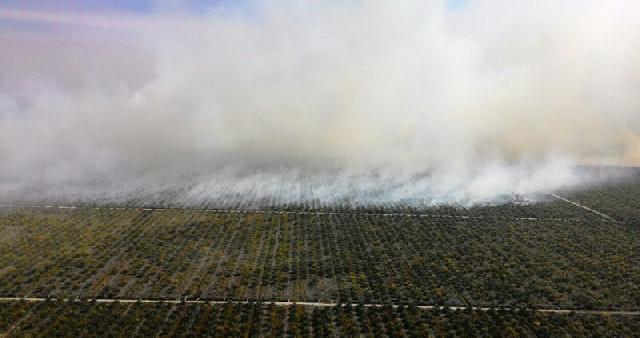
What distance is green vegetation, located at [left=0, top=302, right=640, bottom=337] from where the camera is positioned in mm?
22984

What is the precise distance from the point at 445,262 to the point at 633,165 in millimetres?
51375

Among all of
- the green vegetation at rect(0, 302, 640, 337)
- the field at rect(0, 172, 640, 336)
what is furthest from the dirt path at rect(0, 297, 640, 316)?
the green vegetation at rect(0, 302, 640, 337)

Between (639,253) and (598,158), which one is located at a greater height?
(598,158)

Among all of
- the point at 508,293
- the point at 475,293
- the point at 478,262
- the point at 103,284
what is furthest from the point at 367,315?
the point at 103,284

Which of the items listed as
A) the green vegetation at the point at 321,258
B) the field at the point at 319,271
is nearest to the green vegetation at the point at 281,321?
the field at the point at 319,271

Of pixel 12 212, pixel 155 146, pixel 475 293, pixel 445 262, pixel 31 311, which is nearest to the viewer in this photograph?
pixel 31 311

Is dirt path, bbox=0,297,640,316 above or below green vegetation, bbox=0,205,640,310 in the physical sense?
below

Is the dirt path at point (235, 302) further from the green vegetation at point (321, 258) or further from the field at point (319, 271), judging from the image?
the green vegetation at point (321, 258)

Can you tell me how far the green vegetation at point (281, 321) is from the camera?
23.0 metres

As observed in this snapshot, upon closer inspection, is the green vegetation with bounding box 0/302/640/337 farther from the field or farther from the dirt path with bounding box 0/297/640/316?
the dirt path with bounding box 0/297/640/316

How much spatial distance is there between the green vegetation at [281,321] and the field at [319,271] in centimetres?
9

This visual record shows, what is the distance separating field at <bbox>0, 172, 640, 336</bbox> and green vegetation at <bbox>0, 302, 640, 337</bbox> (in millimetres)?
90

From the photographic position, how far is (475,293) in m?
27.6

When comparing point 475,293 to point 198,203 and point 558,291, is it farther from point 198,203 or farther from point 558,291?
point 198,203
